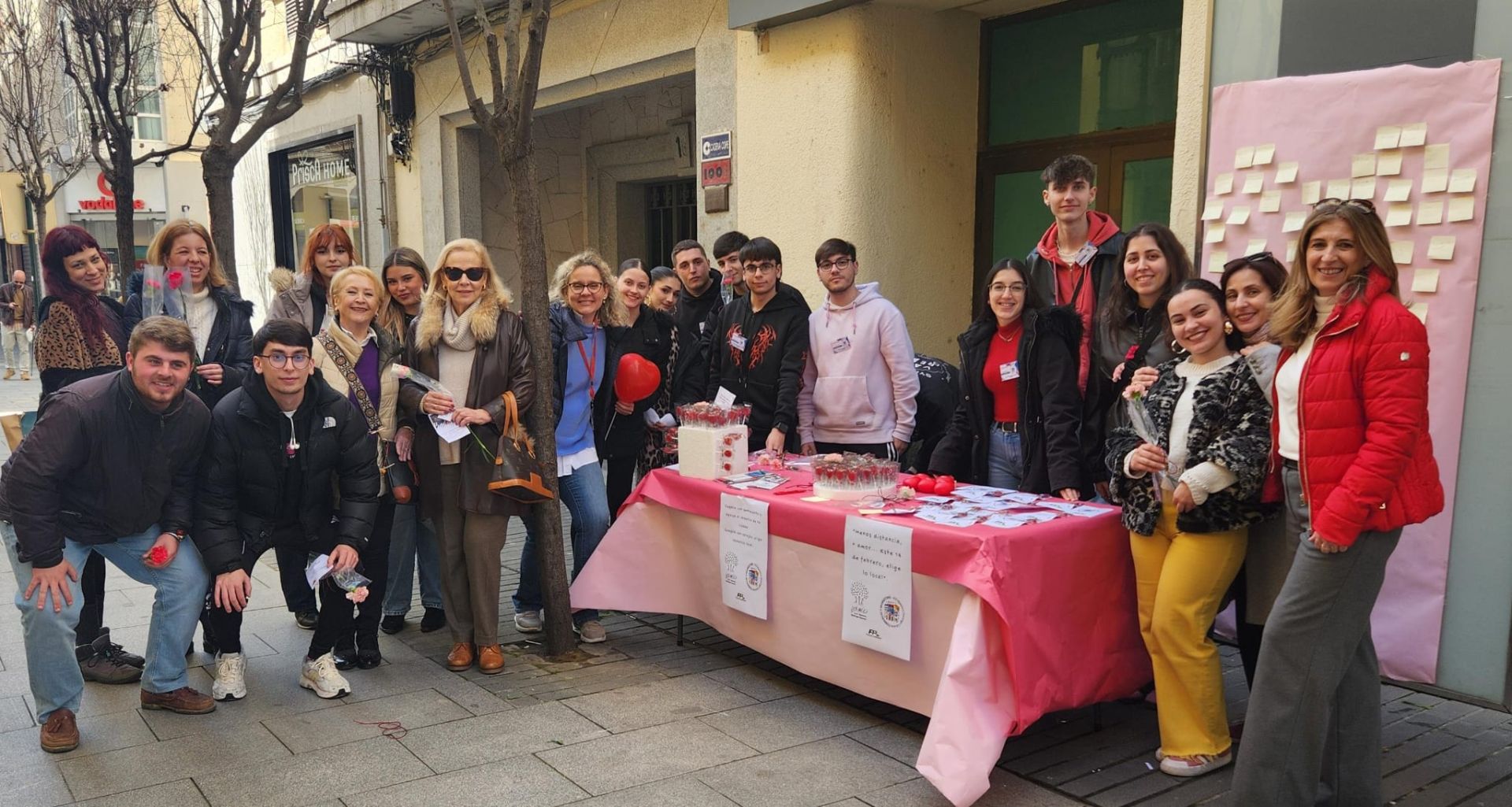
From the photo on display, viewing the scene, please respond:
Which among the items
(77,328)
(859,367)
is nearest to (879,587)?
(859,367)

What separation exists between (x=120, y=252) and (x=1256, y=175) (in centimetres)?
762

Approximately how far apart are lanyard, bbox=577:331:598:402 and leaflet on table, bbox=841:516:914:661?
1.67 meters

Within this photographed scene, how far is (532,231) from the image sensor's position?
4.79 metres

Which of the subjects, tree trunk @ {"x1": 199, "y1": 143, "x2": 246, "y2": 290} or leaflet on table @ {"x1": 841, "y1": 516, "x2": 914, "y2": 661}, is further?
tree trunk @ {"x1": 199, "y1": 143, "x2": 246, "y2": 290}

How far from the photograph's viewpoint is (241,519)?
14.1 ft

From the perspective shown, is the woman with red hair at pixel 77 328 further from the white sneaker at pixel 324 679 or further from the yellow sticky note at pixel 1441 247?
the yellow sticky note at pixel 1441 247

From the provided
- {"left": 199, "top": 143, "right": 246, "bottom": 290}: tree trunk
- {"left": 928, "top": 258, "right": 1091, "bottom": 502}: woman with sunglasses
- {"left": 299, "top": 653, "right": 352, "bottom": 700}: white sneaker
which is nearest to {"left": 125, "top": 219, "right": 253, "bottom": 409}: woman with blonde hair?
{"left": 299, "top": 653, "right": 352, "bottom": 700}: white sneaker

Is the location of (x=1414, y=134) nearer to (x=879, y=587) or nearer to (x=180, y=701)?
(x=879, y=587)

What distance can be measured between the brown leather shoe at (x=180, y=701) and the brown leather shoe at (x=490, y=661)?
40.5 inches

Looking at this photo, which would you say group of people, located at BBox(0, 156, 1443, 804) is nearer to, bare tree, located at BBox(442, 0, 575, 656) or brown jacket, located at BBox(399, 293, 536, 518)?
brown jacket, located at BBox(399, 293, 536, 518)

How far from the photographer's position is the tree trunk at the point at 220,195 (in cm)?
696

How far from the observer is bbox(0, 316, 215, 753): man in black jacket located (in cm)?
380

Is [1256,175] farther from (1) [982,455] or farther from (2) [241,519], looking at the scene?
(2) [241,519]

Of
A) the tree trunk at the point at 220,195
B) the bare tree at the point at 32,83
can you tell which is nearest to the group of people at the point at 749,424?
the tree trunk at the point at 220,195
